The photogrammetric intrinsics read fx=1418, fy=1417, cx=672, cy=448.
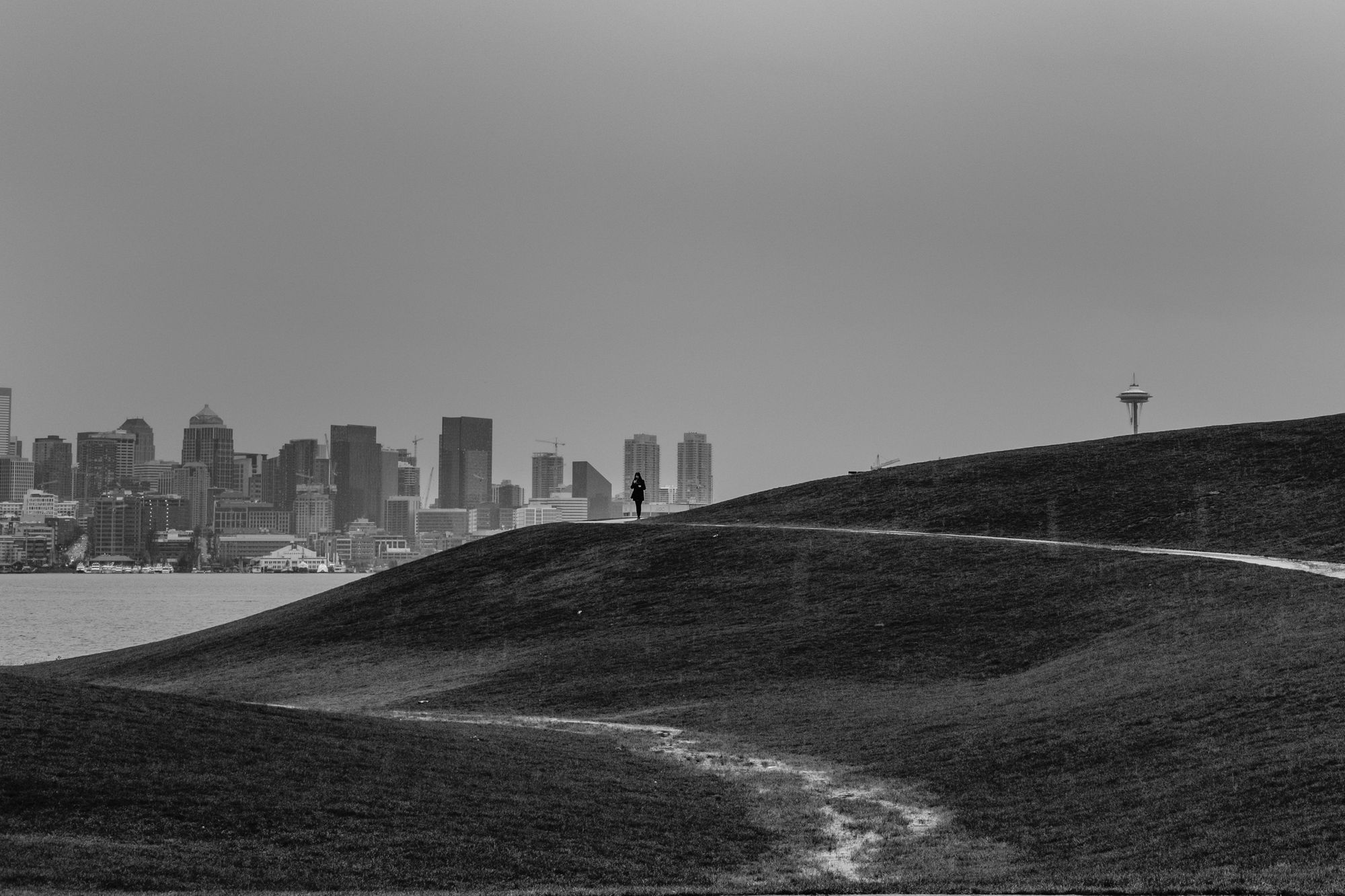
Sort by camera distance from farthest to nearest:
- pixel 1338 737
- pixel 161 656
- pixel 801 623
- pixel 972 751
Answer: pixel 161 656, pixel 801 623, pixel 972 751, pixel 1338 737

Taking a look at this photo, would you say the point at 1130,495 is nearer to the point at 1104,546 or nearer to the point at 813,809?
the point at 1104,546

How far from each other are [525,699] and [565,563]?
76.2ft

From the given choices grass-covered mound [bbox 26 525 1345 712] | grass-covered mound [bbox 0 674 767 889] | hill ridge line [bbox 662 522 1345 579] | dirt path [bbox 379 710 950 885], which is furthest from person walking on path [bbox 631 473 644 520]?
grass-covered mound [bbox 0 674 767 889]

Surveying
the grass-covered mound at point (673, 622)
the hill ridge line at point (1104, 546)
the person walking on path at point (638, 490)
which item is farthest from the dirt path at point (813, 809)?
the person walking on path at point (638, 490)

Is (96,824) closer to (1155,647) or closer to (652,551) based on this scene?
(1155,647)

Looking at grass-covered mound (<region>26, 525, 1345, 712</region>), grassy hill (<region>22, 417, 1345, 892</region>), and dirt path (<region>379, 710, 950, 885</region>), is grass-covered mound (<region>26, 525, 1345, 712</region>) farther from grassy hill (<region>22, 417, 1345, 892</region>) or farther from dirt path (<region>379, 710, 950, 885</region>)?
dirt path (<region>379, 710, 950, 885</region>)

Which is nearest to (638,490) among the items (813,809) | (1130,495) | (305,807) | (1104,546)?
(1130,495)

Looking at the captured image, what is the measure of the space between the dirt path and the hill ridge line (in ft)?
64.1

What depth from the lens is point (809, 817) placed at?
24500mm

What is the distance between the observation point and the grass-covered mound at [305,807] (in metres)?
18.8

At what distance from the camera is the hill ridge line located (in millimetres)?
43844

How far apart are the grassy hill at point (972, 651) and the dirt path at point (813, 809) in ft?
2.10

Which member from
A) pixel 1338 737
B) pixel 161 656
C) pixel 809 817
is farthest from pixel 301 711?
pixel 161 656

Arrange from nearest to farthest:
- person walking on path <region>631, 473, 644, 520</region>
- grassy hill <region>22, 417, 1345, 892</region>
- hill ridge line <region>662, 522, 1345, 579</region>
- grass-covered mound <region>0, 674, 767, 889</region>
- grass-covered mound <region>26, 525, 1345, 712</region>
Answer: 1. grass-covered mound <region>0, 674, 767, 889</region>
2. grassy hill <region>22, 417, 1345, 892</region>
3. grass-covered mound <region>26, 525, 1345, 712</region>
4. hill ridge line <region>662, 522, 1345, 579</region>
5. person walking on path <region>631, 473, 644, 520</region>
